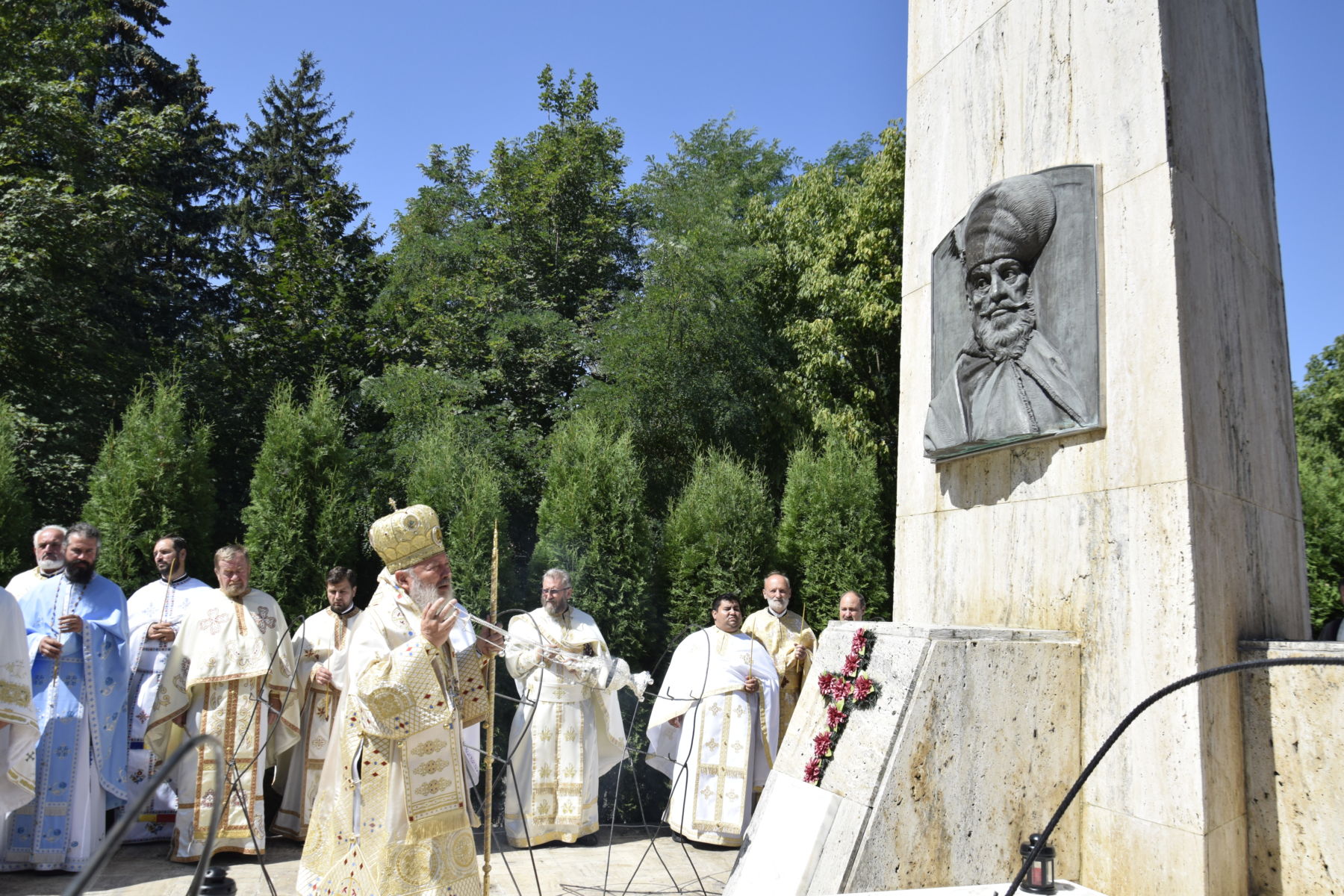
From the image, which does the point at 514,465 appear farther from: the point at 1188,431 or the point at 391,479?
the point at 1188,431

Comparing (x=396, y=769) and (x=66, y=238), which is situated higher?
(x=66, y=238)

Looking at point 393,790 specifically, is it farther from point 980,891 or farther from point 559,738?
point 559,738

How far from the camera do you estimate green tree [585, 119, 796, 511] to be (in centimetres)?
1398

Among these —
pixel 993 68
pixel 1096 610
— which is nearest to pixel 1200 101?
pixel 993 68

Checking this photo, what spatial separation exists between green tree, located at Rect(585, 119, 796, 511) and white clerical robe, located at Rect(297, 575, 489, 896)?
29.3 feet

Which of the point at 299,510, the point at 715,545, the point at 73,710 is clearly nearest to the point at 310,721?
the point at 73,710

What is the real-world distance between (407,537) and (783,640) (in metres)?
4.80

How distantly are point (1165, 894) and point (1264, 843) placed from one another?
0.49 meters

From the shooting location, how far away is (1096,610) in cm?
384

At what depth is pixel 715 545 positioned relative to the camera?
936cm

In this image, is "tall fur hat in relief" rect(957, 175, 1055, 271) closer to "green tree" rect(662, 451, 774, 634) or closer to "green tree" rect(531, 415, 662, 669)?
"green tree" rect(531, 415, 662, 669)

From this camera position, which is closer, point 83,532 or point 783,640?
point 83,532

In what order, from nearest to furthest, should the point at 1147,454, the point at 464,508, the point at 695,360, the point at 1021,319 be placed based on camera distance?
the point at 1147,454
the point at 1021,319
the point at 464,508
the point at 695,360

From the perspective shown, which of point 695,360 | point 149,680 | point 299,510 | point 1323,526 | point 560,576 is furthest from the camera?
point 695,360
